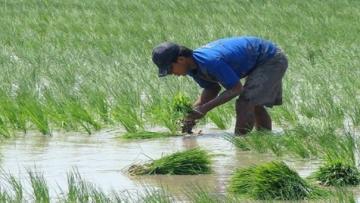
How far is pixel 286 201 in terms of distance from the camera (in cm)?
499

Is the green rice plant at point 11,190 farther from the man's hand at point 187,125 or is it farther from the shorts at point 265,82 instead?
the shorts at point 265,82

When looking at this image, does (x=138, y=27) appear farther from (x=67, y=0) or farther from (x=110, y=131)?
(x=110, y=131)

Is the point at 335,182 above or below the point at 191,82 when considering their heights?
below

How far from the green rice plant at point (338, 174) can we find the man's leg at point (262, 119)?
6.92ft

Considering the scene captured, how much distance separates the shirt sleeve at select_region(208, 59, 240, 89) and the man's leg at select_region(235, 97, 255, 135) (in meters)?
0.36

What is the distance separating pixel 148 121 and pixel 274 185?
3108mm

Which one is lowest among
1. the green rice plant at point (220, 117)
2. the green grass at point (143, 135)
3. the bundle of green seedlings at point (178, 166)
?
the bundle of green seedlings at point (178, 166)

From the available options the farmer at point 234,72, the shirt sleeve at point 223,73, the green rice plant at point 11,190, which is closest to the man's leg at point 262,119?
the farmer at point 234,72

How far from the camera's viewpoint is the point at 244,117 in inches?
289

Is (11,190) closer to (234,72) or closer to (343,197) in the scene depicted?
(343,197)

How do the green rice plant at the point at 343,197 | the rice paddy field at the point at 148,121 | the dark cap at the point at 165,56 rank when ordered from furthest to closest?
1. the dark cap at the point at 165,56
2. the rice paddy field at the point at 148,121
3. the green rice plant at the point at 343,197

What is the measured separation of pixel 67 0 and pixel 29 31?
21.3 ft

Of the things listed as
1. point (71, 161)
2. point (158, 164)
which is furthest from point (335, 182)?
point (71, 161)

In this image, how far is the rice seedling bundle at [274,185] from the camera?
501 cm
